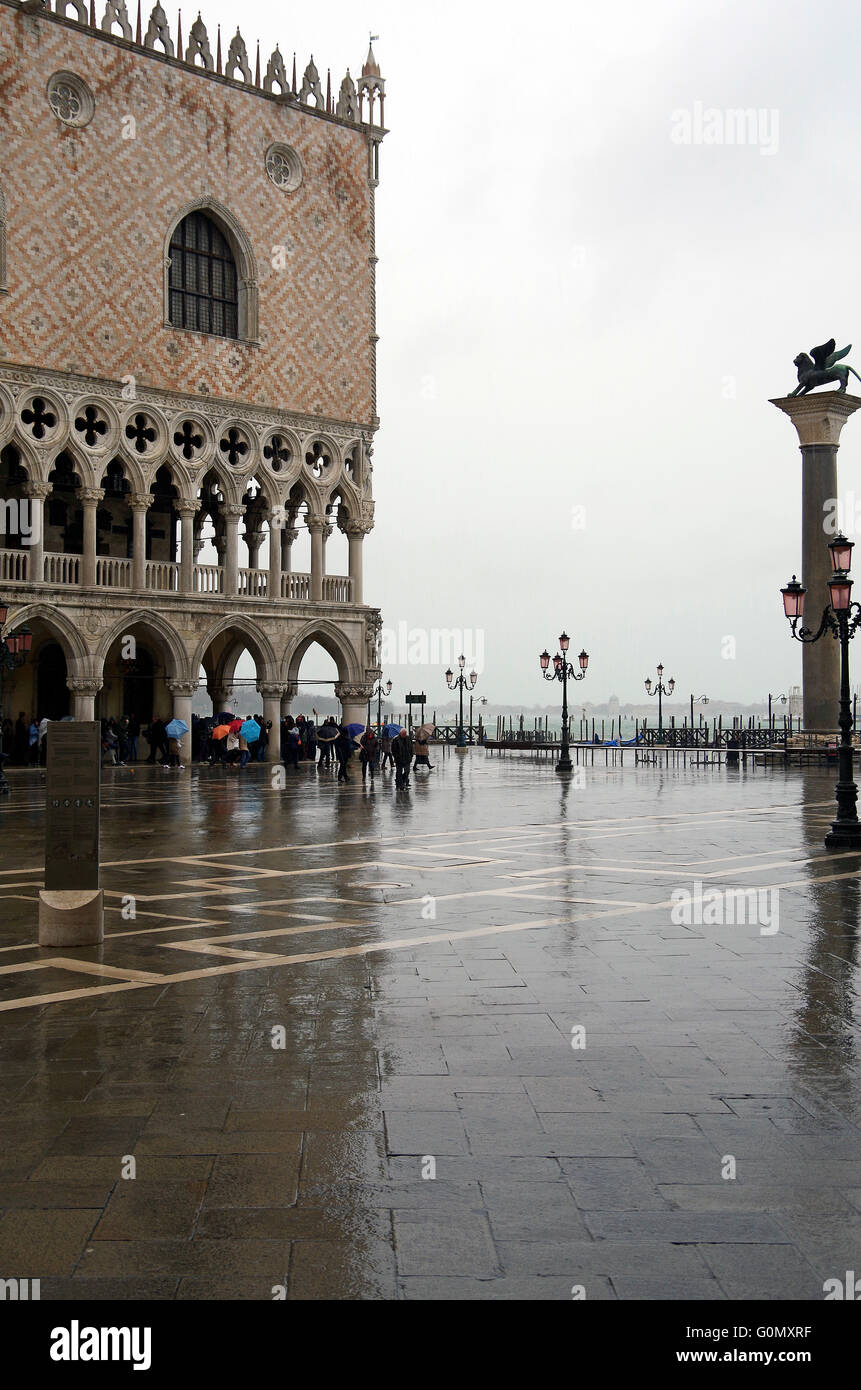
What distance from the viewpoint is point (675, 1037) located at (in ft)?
20.1

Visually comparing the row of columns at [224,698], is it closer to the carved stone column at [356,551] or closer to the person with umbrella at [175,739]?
the person with umbrella at [175,739]

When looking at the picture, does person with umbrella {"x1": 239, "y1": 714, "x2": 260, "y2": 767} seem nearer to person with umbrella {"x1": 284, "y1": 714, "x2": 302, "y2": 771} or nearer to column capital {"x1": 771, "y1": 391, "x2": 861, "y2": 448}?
person with umbrella {"x1": 284, "y1": 714, "x2": 302, "y2": 771}

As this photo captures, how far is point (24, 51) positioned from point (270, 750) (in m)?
18.9

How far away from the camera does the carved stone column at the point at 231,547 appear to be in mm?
35688

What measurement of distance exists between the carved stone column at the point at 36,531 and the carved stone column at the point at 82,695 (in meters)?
2.67

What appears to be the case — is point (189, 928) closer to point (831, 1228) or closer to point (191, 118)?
point (831, 1228)

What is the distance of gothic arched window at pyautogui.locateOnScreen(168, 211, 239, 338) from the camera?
3522cm

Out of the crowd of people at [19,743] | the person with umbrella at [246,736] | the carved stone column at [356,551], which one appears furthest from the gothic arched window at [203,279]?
the crowd of people at [19,743]

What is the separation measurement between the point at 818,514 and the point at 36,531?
19919 millimetres

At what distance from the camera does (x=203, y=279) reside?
35.7 m

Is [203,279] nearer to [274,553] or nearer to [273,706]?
[274,553]

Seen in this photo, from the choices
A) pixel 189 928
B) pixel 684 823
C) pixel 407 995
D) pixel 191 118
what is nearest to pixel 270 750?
pixel 191 118

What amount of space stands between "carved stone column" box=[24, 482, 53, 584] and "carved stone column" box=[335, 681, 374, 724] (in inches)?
410

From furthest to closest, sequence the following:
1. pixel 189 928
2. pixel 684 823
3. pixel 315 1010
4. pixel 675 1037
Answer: pixel 684 823
pixel 189 928
pixel 315 1010
pixel 675 1037
